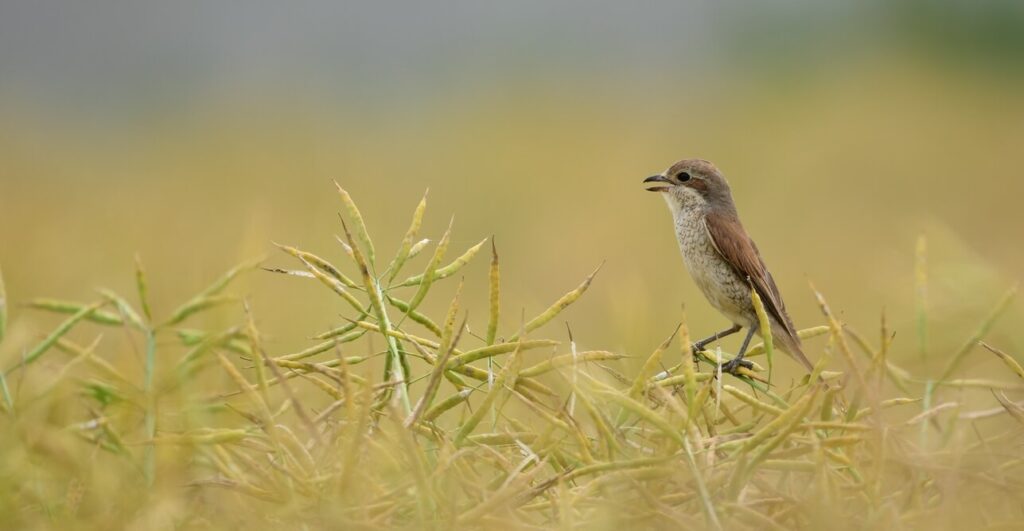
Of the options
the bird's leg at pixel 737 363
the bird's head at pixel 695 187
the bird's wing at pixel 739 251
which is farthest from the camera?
the bird's head at pixel 695 187

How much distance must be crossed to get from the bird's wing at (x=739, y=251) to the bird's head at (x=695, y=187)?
0.14 meters

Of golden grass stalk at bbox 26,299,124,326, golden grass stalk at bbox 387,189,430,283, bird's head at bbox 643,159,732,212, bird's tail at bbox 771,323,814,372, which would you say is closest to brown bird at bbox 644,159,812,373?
bird's head at bbox 643,159,732,212

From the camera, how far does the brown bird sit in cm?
341

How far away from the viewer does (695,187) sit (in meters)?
3.82

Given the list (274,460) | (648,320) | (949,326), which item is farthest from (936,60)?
(274,460)

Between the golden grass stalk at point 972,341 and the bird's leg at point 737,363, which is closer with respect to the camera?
the golden grass stalk at point 972,341

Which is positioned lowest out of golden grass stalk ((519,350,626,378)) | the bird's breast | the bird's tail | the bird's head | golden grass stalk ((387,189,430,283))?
the bird's tail

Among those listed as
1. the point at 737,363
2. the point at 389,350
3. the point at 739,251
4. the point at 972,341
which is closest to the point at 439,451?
the point at 389,350

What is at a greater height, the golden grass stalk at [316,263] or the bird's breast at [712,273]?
the golden grass stalk at [316,263]

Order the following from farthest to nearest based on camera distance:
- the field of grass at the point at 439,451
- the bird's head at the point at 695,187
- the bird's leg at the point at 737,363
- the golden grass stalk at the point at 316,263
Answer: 1. the bird's head at the point at 695,187
2. the bird's leg at the point at 737,363
3. the golden grass stalk at the point at 316,263
4. the field of grass at the point at 439,451

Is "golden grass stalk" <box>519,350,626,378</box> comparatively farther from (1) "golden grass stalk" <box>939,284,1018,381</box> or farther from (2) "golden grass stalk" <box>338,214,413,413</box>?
(1) "golden grass stalk" <box>939,284,1018,381</box>

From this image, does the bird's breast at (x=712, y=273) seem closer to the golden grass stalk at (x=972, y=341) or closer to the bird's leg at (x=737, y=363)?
the bird's leg at (x=737, y=363)

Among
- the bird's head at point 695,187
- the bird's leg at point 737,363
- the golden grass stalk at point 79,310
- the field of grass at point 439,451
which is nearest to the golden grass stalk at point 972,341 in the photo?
the field of grass at point 439,451

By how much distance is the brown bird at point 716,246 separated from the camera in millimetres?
3408
